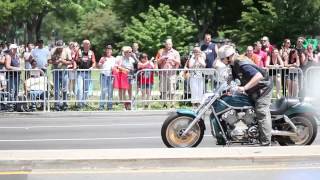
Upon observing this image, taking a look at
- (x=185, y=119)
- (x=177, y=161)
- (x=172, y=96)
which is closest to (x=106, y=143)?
(x=185, y=119)

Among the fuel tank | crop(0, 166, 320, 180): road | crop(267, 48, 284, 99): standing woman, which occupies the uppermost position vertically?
crop(267, 48, 284, 99): standing woman

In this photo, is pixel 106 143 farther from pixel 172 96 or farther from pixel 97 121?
pixel 172 96

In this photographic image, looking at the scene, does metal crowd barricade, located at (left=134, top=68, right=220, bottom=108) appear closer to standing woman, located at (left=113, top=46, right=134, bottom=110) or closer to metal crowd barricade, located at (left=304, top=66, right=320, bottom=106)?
standing woman, located at (left=113, top=46, right=134, bottom=110)

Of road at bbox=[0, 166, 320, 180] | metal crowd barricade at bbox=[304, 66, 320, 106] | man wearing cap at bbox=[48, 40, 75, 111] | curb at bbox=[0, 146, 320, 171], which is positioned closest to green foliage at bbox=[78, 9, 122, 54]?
man wearing cap at bbox=[48, 40, 75, 111]

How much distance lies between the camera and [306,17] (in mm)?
33906

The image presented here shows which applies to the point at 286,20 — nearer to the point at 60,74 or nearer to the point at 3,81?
the point at 60,74

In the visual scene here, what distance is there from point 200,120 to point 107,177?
2397 millimetres

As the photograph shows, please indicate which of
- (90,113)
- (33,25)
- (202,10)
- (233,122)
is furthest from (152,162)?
(33,25)

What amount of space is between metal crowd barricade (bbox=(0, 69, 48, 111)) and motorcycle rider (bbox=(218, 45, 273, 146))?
8.60 metres

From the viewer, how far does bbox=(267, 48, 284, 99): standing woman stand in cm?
1822

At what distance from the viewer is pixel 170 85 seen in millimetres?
18281

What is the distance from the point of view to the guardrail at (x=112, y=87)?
18047mm

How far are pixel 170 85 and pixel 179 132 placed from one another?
25.6 feet

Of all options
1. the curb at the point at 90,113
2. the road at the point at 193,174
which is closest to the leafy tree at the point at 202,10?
the curb at the point at 90,113
